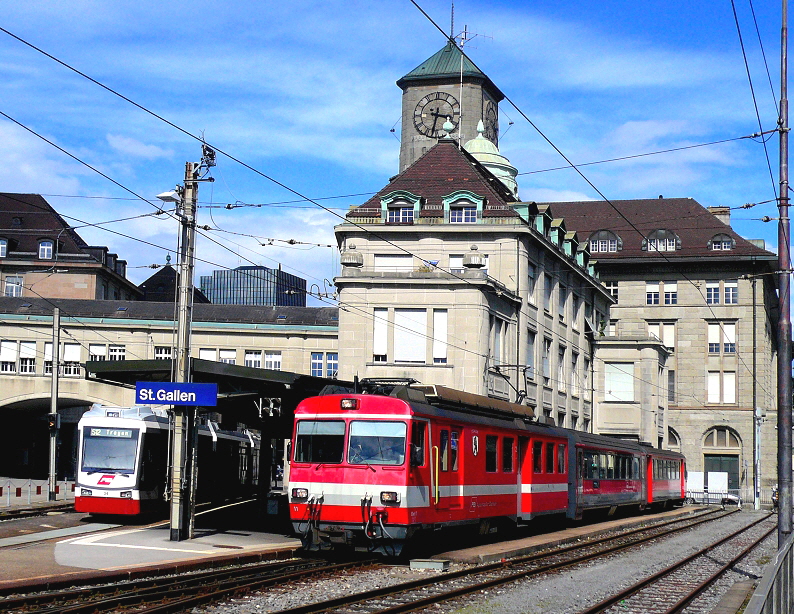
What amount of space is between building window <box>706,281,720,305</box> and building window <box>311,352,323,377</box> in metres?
30.5

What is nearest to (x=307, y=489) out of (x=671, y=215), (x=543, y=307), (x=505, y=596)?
(x=505, y=596)

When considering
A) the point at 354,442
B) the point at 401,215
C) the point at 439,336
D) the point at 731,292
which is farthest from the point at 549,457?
the point at 731,292

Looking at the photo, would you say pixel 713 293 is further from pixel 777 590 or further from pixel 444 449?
pixel 777 590

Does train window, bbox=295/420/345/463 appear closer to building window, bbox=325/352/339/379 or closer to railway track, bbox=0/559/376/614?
railway track, bbox=0/559/376/614

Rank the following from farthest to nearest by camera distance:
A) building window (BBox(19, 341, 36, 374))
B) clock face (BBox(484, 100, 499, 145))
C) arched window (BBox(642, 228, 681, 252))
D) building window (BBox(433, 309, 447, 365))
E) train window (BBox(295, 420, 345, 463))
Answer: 1. clock face (BBox(484, 100, 499, 145))
2. arched window (BBox(642, 228, 681, 252))
3. building window (BBox(19, 341, 36, 374))
4. building window (BBox(433, 309, 447, 365))
5. train window (BBox(295, 420, 345, 463))

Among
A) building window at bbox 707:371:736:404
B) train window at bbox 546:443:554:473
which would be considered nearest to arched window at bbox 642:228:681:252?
building window at bbox 707:371:736:404

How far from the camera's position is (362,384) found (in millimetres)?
21375

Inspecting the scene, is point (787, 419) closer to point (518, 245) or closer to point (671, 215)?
point (518, 245)

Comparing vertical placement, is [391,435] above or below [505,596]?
above

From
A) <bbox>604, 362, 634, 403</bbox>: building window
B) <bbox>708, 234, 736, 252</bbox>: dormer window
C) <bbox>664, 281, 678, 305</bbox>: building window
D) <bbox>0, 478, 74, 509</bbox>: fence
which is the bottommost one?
<bbox>0, 478, 74, 509</bbox>: fence

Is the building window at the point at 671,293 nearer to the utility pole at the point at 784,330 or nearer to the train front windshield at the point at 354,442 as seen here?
the utility pole at the point at 784,330

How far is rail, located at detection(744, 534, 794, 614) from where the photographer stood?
26.5 ft

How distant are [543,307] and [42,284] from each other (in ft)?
123

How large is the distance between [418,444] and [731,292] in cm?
6120
